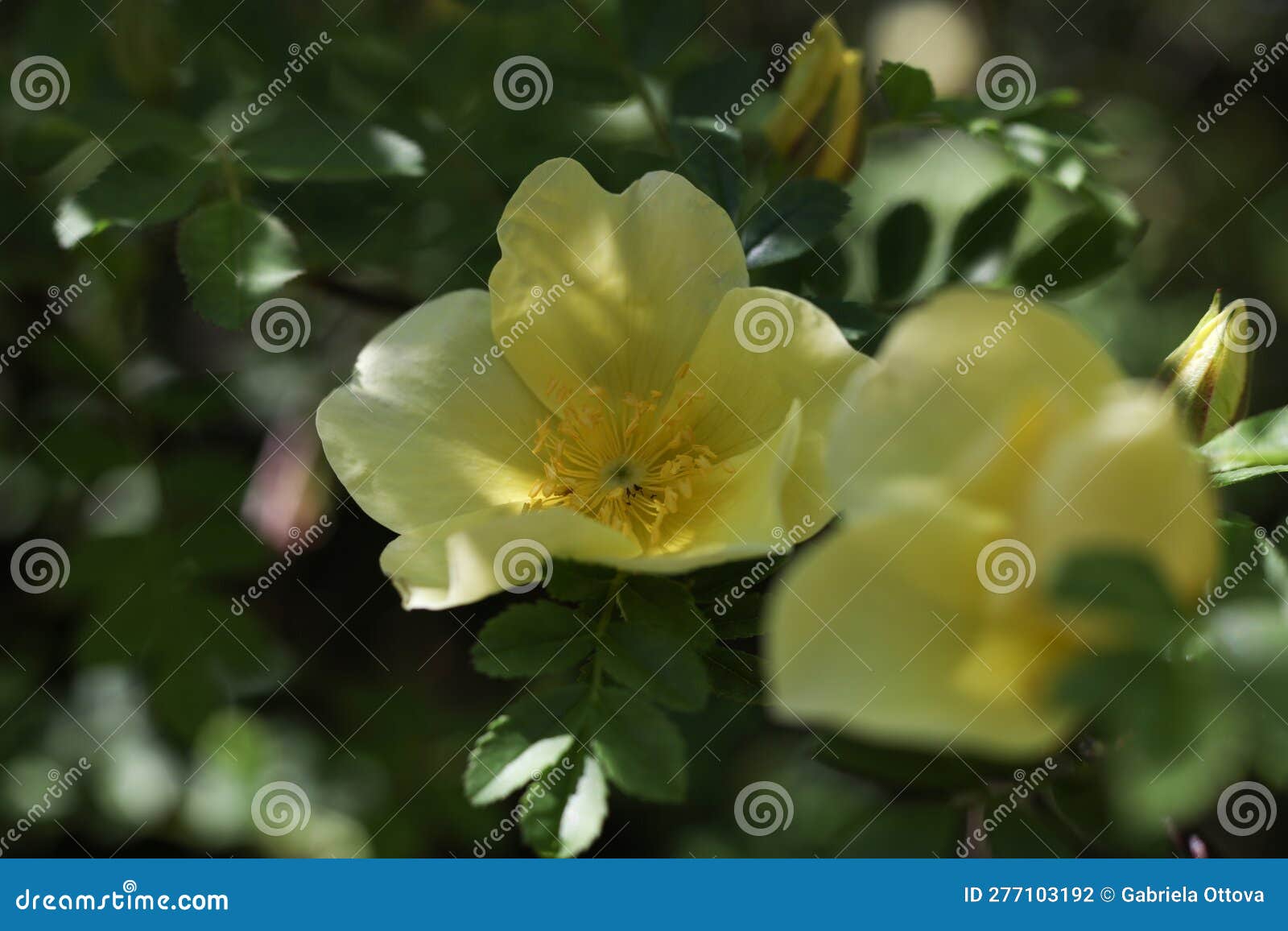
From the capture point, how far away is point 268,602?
2824mm

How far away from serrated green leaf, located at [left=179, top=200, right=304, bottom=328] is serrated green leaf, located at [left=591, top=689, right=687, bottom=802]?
28.8 inches

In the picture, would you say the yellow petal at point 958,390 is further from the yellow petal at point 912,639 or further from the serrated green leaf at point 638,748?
the serrated green leaf at point 638,748

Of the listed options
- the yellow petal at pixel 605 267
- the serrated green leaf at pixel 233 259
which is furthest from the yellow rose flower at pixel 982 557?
the serrated green leaf at pixel 233 259

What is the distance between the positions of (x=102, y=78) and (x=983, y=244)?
5.63ft

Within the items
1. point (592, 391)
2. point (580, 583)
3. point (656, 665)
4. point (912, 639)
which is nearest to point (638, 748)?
point (656, 665)

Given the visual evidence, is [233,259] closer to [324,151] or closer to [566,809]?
[324,151]

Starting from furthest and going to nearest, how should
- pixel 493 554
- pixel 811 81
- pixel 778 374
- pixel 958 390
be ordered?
1. pixel 811 81
2. pixel 778 374
3. pixel 493 554
4. pixel 958 390

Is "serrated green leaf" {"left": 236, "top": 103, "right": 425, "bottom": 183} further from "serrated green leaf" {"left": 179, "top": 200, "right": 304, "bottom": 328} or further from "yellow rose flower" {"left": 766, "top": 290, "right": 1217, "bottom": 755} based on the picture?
"yellow rose flower" {"left": 766, "top": 290, "right": 1217, "bottom": 755}

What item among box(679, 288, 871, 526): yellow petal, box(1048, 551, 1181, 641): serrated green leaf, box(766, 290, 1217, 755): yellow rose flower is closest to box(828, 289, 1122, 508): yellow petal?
box(766, 290, 1217, 755): yellow rose flower

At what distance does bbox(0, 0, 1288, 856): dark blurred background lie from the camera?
6.54ft

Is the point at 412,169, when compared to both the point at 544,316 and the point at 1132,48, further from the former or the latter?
the point at 1132,48

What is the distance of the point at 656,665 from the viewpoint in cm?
134

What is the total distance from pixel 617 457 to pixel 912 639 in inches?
35.5

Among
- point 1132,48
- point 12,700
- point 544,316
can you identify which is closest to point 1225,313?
point 544,316
